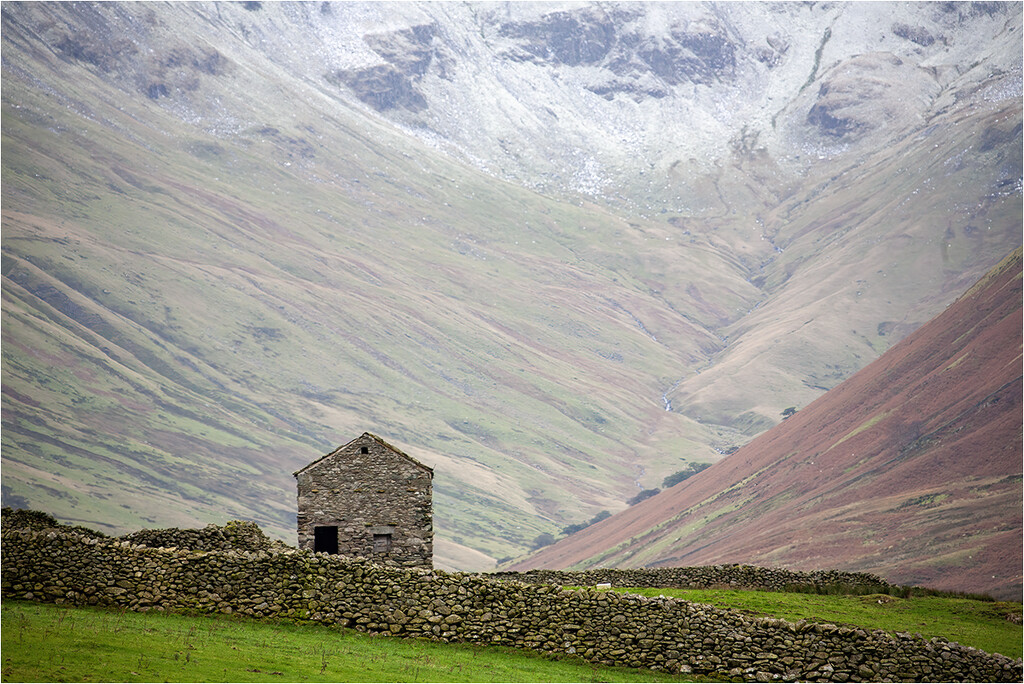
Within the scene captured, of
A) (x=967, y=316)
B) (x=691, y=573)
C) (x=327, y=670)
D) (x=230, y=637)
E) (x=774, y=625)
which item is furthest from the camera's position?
(x=967, y=316)

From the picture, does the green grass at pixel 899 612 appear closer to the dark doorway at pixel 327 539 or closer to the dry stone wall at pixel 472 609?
the dry stone wall at pixel 472 609

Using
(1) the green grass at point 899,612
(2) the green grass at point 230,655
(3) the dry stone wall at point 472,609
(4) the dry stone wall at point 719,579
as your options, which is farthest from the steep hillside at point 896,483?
(2) the green grass at point 230,655

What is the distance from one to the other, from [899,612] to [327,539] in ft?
62.5

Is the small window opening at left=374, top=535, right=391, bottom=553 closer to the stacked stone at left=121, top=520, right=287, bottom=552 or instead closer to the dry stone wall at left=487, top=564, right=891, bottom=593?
the stacked stone at left=121, top=520, right=287, bottom=552

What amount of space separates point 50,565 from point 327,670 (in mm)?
8981

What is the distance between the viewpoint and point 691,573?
40.4 meters

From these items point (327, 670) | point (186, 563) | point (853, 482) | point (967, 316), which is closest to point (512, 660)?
point (327, 670)

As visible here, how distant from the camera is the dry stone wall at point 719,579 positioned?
1553 inches

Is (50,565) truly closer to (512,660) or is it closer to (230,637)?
(230,637)

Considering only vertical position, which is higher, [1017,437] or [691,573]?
[1017,437]

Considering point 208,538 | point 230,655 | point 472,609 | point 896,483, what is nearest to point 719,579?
point 472,609

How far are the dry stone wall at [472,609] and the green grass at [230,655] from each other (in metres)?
0.50

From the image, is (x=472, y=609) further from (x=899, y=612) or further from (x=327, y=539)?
(x=899, y=612)

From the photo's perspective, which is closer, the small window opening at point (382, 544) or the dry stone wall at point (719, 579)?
the small window opening at point (382, 544)
